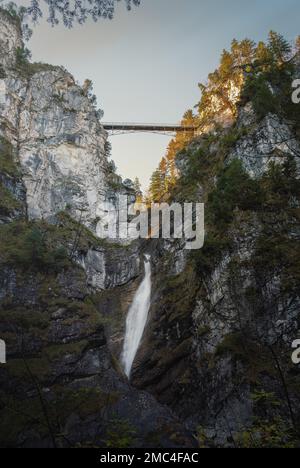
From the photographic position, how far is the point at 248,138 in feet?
81.0

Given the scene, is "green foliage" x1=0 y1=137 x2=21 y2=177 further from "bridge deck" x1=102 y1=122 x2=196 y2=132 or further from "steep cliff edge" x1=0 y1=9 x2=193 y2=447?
"bridge deck" x1=102 y1=122 x2=196 y2=132

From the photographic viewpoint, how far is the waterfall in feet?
78.3

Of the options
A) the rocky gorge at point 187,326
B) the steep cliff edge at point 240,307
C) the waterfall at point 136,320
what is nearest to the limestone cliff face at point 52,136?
the rocky gorge at point 187,326

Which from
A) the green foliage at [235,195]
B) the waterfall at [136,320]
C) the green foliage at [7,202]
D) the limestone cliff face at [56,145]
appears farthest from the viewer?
the limestone cliff face at [56,145]

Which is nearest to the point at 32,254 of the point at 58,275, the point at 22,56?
the point at 58,275

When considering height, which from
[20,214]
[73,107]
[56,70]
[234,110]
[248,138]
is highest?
[56,70]

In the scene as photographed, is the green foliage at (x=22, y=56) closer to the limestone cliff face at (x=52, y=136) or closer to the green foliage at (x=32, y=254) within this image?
the limestone cliff face at (x=52, y=136)

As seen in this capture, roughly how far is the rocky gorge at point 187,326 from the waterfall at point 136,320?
0.79 meters

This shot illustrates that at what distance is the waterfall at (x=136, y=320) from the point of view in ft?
78.3

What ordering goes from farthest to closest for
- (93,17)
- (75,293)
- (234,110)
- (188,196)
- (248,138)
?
(234,110)
(188,196)
(248,138)
(75,293)
(93,17)

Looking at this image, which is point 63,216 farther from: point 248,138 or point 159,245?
point 248,138

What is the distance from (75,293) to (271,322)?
1157 cm

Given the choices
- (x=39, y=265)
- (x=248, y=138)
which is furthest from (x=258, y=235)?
(x=39, y=265)

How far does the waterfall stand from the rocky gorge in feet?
2.58
